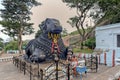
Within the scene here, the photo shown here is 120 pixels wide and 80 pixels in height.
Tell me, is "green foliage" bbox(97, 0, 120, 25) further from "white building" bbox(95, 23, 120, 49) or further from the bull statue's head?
the bull statue's head

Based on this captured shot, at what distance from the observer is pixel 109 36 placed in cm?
1627

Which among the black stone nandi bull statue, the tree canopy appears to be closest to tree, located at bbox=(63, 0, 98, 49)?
the tree canopy

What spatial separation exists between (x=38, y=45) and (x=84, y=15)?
1653cm

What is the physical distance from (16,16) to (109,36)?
11.8 metres

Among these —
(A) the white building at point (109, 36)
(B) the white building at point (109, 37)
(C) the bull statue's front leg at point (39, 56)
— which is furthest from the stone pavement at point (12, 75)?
(A) the white building at point (109, 36)

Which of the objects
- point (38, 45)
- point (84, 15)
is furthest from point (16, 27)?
point (38, 45)

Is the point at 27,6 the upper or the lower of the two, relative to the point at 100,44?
upper

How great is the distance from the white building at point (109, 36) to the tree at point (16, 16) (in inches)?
358

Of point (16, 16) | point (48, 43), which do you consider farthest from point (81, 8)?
point (48, 43)

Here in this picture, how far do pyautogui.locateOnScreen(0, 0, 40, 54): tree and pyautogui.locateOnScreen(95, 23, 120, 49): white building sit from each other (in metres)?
9.10

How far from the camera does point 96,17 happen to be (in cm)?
2422

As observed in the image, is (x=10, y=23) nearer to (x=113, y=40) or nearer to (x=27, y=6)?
(x=27, y=6)

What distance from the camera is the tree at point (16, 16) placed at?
19.4 metres

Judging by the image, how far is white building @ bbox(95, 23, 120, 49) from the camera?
49.9 feet
